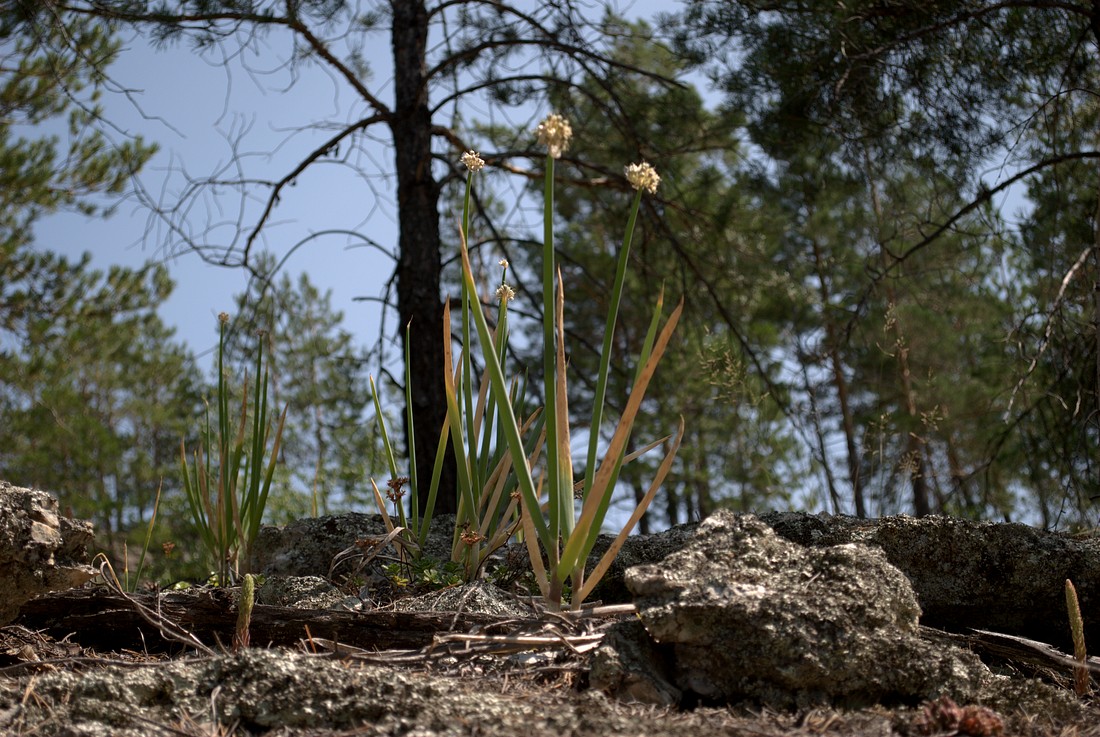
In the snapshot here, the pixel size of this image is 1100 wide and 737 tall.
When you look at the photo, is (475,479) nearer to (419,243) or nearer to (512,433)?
(512,433)

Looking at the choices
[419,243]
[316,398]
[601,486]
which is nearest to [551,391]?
[601,486]

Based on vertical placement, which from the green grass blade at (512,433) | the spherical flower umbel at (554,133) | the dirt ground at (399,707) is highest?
the spherical flower umbel at (554,133)

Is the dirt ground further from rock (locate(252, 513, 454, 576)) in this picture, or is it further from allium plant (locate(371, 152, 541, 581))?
rock (locate(252, 513, 454, 576))

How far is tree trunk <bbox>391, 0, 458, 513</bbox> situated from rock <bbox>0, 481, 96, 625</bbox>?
215 cm

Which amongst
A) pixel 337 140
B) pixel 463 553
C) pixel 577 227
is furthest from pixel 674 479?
pixel 463 553

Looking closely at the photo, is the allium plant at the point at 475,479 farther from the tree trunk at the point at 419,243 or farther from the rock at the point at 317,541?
the tree trunk at the point at 419,243

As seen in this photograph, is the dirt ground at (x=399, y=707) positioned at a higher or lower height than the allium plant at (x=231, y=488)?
lower

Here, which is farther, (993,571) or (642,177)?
(993,571)

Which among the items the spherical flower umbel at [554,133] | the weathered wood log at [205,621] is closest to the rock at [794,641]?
the weathered wood log at [205,621]

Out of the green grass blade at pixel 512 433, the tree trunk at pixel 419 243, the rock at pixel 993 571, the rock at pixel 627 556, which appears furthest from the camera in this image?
the tree trunk at pixel 419 243

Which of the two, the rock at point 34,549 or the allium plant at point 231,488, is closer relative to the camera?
A: the rock at point 34,549

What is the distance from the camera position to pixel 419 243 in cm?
444

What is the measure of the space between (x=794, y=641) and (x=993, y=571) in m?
0.85

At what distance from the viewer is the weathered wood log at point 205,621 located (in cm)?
192
